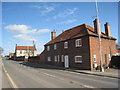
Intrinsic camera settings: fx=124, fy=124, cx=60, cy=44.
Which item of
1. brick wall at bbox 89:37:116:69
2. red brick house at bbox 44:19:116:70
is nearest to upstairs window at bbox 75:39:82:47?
red brick house at bbox 44:19:116:70

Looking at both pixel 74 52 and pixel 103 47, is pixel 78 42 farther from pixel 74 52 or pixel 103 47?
pixel 103 47

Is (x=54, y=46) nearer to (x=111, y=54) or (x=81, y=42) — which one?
(x=81, y=42)

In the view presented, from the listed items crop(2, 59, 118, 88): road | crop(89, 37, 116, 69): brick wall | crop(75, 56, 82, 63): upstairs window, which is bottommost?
crop(2, 59, 118, 88): road

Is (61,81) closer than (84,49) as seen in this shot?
Yes

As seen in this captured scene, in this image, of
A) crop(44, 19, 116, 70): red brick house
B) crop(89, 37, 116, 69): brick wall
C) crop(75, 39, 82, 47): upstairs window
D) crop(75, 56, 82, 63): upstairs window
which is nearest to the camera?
crop(44, 19, 116, 70): red brick house

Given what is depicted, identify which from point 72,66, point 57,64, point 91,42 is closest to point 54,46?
point 57,64

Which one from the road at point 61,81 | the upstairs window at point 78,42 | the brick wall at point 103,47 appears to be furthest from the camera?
the upstairs window at point 78,42

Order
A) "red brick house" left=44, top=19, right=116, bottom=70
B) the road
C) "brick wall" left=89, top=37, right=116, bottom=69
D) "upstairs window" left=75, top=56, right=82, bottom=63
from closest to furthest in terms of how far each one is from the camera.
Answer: the road < "red brick house" left=44, top=19, right=116, bottom=70 < "brick wall" left=89, top=37, right=116, bottom=69 < "upstairs window" left=75, top=56, right=82, bottom=63

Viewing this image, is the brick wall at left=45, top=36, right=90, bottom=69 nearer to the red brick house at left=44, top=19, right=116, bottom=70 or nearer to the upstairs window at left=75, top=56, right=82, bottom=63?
the red brick house at left=44, top=19, right=116, bottom=70

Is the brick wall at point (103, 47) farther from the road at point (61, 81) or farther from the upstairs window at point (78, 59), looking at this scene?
the road at point (61, 81)

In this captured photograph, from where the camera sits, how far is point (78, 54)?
22.8 meters

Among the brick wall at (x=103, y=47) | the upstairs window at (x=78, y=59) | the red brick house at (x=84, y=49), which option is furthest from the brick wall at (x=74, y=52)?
the brick wall at (x=103, y=47)

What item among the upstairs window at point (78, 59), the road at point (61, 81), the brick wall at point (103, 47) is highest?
the brick wall at point (103, 47)

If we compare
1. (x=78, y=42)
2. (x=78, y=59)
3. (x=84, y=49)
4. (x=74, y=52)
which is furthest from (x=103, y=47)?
A: (x=74, y=52)
